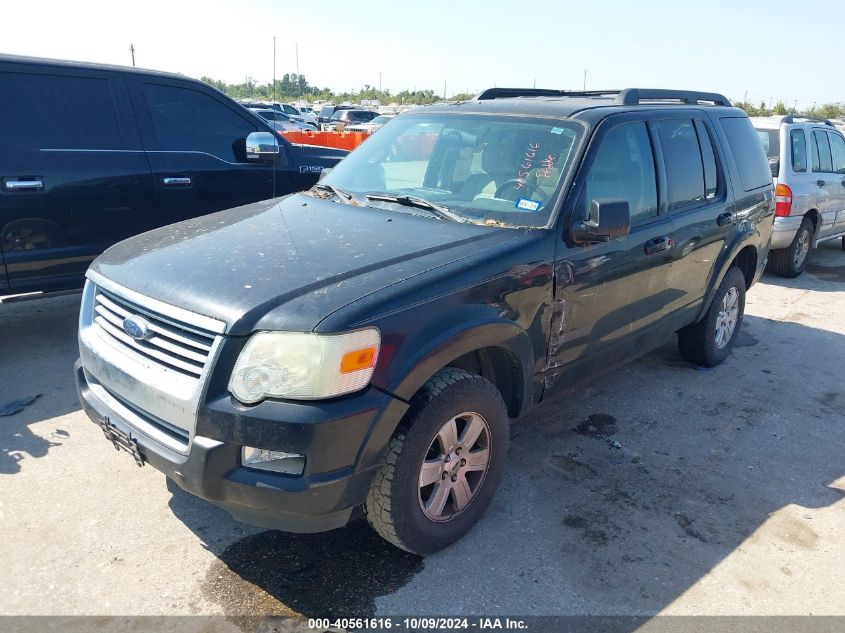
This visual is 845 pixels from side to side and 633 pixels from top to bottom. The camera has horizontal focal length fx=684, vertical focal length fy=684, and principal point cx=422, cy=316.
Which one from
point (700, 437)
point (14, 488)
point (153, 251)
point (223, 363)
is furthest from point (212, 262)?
point (700, 437)

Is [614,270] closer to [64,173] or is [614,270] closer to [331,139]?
[64,173]

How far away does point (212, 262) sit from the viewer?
286 centimetres

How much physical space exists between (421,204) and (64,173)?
2893mm

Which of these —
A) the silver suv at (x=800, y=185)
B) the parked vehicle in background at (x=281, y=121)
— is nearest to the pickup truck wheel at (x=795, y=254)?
the silver suv at (x=800, y=185)

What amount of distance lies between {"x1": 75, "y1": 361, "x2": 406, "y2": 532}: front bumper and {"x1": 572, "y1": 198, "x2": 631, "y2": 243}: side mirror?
139cm

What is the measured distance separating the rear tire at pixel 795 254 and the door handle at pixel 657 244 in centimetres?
Answer: 532

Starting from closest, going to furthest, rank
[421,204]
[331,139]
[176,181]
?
[421,204], [176,181], [331,139]

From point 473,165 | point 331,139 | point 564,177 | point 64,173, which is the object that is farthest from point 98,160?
point 331,139

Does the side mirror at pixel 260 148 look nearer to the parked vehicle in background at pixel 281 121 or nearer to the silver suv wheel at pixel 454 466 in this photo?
the silver suv wheel at pixel 454 466

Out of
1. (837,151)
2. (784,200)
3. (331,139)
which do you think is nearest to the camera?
(784,200)

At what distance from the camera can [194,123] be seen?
18.8 feet

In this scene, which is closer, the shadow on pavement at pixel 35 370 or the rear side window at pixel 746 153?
the shadow on pavement at pixel 35 370

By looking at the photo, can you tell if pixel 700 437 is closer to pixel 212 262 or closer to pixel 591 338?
pixel 591 338

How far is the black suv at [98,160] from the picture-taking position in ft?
15.5
